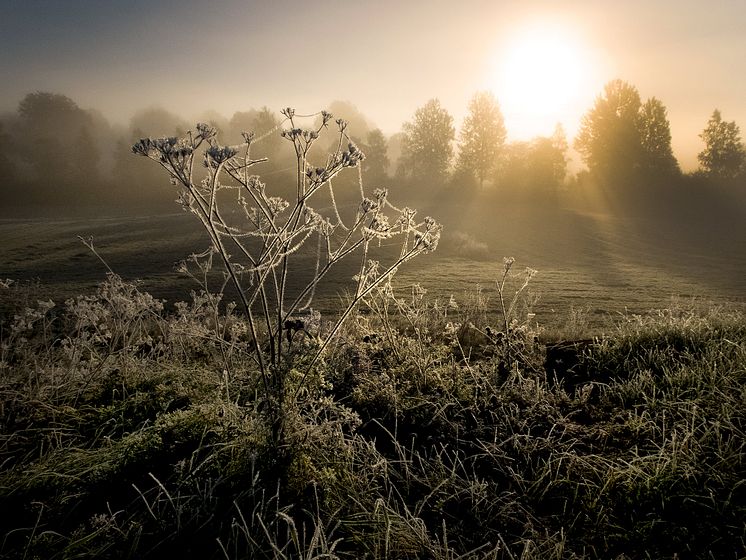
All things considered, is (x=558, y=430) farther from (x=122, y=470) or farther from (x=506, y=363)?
(x=122, y=470)

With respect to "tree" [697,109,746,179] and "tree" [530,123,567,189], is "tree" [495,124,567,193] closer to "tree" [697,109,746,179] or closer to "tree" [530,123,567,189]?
"tree" [530,123,567,189]

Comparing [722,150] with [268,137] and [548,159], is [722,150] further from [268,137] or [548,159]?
[268,137]

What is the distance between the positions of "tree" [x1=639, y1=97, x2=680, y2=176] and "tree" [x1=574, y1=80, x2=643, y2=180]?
638 millimetres

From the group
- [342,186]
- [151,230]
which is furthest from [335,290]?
[342,186]

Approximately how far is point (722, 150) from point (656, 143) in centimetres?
761

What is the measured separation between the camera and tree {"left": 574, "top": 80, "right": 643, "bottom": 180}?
40906mm

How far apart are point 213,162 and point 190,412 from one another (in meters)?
1.97

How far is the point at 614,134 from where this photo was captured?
4106 centimetres

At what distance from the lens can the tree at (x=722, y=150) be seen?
43.2 metres

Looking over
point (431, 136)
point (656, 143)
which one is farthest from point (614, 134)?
point (431, 136)

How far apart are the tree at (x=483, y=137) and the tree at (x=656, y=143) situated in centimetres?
1219

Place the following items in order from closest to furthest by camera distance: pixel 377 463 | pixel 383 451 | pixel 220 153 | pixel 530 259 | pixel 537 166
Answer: pixel 220 153 < pixel 377 463 < pixel 383 451 < pixel 530 259 < pixel 537 166

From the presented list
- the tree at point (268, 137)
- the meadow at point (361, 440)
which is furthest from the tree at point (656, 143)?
the meadow at point (361, 440)

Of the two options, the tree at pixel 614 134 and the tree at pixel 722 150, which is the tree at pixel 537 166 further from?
the tree at pixel 722 150
